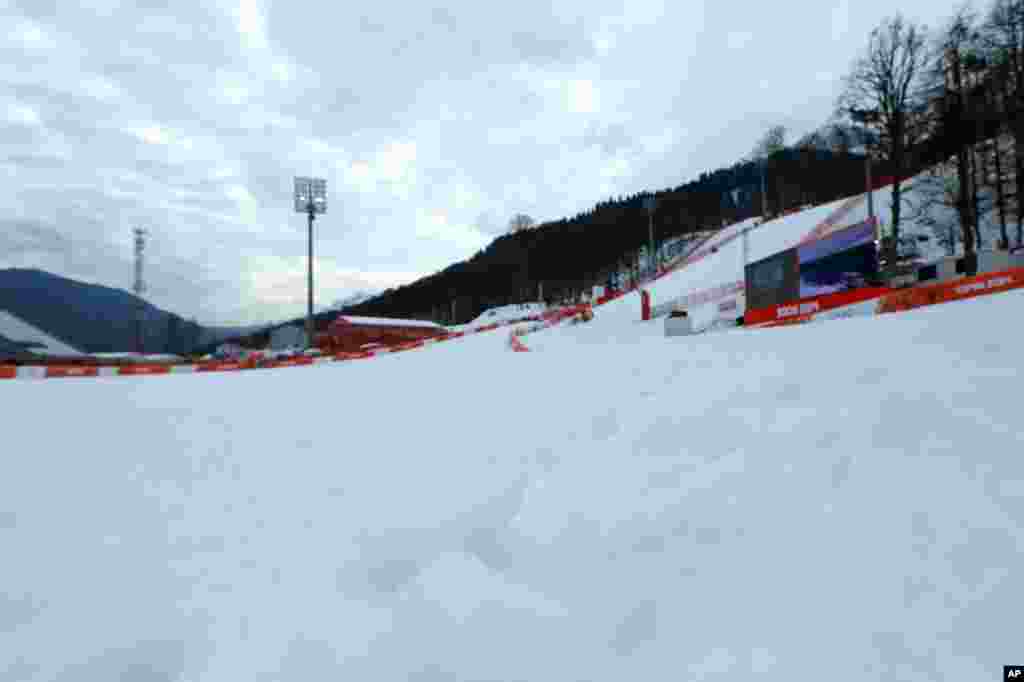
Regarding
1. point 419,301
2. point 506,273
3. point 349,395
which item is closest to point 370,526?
point 349,395

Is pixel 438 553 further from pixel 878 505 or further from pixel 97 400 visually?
pixel 97 400

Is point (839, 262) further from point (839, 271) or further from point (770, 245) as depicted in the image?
point (770, 245)

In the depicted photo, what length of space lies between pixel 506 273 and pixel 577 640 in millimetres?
96506

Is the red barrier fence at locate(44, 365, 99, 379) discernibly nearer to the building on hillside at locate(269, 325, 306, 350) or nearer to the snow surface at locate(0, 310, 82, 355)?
the snow surface at locate(0, 310, 82, 355)

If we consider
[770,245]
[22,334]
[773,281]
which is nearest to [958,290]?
[773,281]

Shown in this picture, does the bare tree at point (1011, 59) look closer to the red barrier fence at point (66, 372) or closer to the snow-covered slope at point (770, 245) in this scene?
the snow-covered slope at point (770, 245)

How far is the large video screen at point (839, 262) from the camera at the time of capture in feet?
45.3

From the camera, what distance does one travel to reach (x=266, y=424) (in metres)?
5.59

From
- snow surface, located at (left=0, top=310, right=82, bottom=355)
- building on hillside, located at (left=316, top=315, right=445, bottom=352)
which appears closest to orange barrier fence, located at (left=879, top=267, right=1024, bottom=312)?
building on hillside, located at (left=316, top=315, right=445, bottom=352)

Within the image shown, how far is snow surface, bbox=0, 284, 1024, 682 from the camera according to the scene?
6.70ft

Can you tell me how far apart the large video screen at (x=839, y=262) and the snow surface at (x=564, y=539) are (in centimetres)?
1041

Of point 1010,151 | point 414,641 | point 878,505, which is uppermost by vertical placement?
point 1010,151

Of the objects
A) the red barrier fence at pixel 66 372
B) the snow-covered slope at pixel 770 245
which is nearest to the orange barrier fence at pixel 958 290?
the snow-covered slope at pixel 770 245

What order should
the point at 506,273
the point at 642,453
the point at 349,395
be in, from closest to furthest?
the point at 642,453 < the point at 349,395 < the point at 506,273
